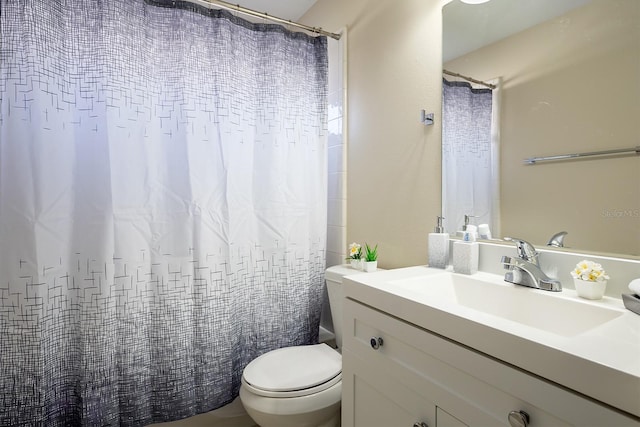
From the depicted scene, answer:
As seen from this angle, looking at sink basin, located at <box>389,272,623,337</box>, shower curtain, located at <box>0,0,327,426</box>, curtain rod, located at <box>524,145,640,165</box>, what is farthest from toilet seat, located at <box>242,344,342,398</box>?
curtain rod, located at <box>524,145,640,165</box>

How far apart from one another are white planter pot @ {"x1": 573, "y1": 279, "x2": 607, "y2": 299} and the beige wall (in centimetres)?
62

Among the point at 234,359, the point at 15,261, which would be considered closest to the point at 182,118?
the point at 15,261

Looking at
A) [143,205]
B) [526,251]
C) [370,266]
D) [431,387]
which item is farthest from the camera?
[370,266]

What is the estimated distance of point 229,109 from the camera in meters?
1.69

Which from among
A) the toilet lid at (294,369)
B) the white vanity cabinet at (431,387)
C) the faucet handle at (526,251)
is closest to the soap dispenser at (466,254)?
the faucet handle at (526,251)

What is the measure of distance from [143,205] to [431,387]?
1.33 metres

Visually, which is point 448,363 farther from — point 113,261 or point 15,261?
point 15,261

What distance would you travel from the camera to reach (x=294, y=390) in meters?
1.30

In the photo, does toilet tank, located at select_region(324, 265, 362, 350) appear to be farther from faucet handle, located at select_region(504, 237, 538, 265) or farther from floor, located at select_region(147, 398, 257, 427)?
faucet handle, located at select_region(504, 237, 538, 265)

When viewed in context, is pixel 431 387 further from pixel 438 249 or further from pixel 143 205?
pixel 143 205

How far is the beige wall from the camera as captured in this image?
4.97 feet

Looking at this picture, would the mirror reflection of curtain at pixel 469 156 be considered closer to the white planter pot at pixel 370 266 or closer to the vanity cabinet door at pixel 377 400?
the white planter pot at pixel 370 266

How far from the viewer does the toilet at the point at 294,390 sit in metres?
1.28

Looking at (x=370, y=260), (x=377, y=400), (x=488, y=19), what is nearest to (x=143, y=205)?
(x=370, y=260)
